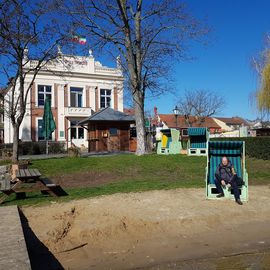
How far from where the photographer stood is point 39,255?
6355mm

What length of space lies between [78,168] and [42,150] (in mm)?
20902

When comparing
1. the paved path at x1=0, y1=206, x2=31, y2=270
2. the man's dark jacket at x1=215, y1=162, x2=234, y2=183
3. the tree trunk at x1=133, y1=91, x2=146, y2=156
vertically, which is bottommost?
the paved path at x1=0, y1=206, x2=31, y2=270

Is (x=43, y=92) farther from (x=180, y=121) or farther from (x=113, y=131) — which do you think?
(x=180, y=121)

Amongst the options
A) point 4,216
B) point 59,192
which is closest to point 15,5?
point 59,192

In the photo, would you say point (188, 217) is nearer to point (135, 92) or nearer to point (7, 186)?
point (7, 186)

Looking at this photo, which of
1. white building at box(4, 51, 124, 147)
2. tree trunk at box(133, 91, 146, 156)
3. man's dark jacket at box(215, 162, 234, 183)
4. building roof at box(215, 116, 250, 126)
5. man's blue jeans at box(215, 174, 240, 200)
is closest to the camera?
man's blue jeans at box(215, 174, 240, 200)

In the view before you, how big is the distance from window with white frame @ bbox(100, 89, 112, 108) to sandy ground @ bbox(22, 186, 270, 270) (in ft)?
135

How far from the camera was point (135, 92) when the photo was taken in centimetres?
2384

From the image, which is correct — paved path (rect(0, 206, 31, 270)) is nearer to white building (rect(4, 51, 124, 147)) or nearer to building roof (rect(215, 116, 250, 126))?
white building (rect(4, 51, 124, 147))

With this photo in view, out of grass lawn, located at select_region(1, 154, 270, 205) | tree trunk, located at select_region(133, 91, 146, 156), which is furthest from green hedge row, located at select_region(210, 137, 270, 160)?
tree trunk, located at select_region(133, 91, 146, 156)

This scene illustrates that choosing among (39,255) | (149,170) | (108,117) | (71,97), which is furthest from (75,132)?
(39,255)

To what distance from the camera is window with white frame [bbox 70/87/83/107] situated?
4878 cm

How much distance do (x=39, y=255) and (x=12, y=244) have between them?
746 millimetres

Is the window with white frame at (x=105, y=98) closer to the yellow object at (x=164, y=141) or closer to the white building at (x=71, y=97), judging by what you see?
the white building at (x=71, y=97)
